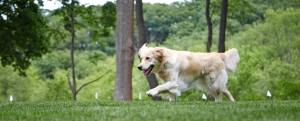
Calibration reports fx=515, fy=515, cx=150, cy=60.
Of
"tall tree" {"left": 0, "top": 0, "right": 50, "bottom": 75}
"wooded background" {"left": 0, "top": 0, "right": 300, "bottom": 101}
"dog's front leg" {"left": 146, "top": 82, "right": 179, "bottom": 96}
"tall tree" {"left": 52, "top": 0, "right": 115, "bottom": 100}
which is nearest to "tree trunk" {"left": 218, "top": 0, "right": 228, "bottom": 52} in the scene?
"wooded background" {"left": 0, "top": 0, "right": 300, "bottom": 101}

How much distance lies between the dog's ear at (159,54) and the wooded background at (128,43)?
425 cm

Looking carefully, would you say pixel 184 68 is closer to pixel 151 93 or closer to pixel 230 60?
pixel 151 93

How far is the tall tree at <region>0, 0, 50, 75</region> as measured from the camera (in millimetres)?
23719

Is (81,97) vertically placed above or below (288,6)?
below

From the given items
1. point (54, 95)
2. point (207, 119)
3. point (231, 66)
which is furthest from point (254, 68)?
point (207, 119)

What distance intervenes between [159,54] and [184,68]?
2.56 feet

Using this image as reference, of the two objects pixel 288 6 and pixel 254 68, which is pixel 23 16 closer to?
pixel 254 68

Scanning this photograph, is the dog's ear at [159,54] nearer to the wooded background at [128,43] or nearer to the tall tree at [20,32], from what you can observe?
the wooded background at [128,43]

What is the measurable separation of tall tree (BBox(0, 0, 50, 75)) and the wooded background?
46mm

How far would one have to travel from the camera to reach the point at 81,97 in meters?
62.3

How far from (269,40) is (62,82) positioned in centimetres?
2229

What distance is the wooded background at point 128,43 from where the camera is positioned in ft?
78.0

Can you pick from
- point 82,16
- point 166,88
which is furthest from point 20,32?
point 166,88

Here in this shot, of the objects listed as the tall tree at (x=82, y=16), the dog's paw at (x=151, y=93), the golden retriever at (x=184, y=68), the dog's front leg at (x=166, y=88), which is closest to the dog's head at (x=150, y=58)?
the golden retriever at (x=184, y=68)
